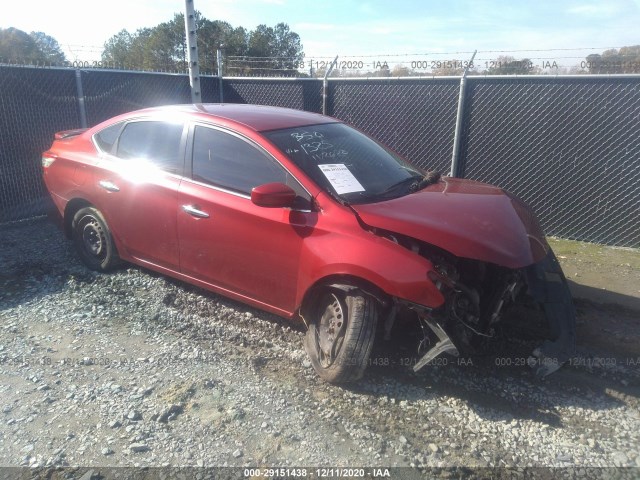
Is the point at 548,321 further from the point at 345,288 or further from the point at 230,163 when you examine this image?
the point at 230,163

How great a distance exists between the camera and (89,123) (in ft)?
25.8

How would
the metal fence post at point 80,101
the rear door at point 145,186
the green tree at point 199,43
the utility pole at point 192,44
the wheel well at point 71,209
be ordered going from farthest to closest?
the green tree at point 199,43
the utility pole at point 192,44
the metal fence post at point 80,101
the wheel well at point 71,209
the rear door at point 145,186

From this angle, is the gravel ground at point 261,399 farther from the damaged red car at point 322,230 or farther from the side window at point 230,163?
the side window at point 230,163

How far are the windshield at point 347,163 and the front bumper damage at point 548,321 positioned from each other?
1039 mm

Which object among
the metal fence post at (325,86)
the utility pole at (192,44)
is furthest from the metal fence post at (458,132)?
the utility pole at (192,44)

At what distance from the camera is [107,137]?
502 cm

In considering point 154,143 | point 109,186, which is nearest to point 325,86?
point 154,143

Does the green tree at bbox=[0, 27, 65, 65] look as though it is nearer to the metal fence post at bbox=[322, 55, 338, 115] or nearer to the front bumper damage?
the metal fence post at bbox=[322, 55, 338, 115]

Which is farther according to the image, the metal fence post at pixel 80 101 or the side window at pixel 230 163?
the metal fence post at pixel 80 101

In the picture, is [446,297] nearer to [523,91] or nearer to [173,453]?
[173,453]

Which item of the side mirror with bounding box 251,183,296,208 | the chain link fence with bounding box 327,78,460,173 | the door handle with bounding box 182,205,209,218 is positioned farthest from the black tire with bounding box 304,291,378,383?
the chain link fence with bounding box 327,78,460,173

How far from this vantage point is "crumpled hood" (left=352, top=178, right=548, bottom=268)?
326 cm

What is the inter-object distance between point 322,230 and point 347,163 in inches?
32.1

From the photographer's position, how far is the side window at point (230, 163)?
385 cm
